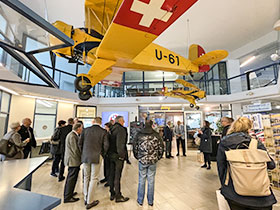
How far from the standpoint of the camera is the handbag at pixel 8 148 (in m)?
2.83

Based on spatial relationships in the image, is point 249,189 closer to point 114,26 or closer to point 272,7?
point 114,26

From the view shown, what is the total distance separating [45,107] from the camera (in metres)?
7.10

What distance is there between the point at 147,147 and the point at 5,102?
6438 millimetres

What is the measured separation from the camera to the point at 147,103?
827cm

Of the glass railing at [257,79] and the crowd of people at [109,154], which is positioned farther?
the glass railing at [257,79]

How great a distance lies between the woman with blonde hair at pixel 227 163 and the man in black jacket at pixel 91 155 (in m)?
1.92

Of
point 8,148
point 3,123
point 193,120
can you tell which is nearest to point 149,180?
point 8,148

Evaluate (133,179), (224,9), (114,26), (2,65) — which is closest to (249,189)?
(114,26)

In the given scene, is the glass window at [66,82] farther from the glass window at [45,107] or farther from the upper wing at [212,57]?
the upper wing at [212,57]

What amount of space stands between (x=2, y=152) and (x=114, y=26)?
3308 millimetres

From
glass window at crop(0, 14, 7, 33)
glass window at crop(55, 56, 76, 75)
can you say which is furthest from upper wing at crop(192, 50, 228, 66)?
glass window at crop(55, 56, 76, 75)

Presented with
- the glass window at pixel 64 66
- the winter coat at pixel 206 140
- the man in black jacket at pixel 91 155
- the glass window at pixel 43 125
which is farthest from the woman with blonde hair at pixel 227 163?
the glass window at pixel 43 125

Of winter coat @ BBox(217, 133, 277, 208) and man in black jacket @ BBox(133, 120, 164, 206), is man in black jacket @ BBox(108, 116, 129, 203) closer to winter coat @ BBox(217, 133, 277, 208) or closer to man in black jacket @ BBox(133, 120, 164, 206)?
man in black jacket @ BBox(133, 120, 164, 206)

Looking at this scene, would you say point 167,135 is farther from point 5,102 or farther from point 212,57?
point 5,102
